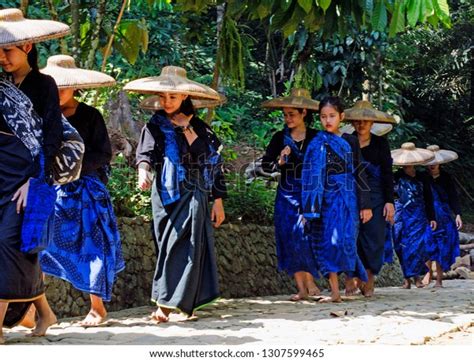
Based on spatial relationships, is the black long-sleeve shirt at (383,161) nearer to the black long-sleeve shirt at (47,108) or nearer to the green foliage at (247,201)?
the green foliage at (247,201)

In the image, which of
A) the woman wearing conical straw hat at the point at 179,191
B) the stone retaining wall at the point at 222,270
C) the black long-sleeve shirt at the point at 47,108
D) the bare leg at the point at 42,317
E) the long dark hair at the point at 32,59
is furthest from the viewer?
the stone retaining wall at the point at 222,270

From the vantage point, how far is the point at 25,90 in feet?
18.7

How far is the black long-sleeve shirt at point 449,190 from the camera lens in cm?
1227

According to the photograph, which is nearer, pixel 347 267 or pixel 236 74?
pixel 347 267

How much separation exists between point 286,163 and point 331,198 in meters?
0.60

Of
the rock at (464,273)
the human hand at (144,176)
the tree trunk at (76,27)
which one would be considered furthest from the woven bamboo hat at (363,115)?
the rock at (464,273)

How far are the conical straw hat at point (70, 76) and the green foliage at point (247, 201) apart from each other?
3724mm

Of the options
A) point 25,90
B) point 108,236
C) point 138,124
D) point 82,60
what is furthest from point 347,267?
point 138,124

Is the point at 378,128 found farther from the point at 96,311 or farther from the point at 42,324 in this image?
the point at 42,324

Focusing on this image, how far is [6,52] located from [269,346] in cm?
230

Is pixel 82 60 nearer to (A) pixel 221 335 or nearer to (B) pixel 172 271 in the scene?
(B) pixel 172 271

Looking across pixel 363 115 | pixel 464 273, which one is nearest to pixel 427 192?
pixel 363 115

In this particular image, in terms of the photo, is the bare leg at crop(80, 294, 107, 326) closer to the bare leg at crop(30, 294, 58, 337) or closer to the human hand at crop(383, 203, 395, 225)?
the bare leg at crop(30, 294, 58, 337)

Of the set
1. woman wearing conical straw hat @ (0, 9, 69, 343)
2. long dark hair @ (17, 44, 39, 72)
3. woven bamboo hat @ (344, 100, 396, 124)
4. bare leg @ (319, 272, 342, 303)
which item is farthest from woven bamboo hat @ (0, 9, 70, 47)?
woven bamboo hat @ (344, 100, 396, 124)
